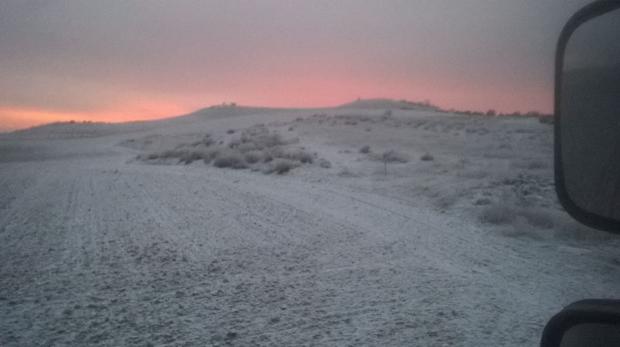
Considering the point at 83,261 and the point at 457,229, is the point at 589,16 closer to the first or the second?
the point at 83,261

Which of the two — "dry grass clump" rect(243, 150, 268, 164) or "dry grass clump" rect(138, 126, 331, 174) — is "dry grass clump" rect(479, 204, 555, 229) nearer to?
"dry grass clump" rect(138, 126, 331, 174)

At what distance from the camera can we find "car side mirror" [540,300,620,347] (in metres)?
1.22

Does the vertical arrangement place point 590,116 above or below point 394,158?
above

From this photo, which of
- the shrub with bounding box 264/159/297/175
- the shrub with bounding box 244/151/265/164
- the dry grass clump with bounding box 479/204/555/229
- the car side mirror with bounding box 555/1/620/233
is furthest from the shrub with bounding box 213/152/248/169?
the car side mirror with bounding box 555/1/620/233

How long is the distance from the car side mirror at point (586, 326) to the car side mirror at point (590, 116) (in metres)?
0.26

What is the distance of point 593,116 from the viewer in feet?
5.04

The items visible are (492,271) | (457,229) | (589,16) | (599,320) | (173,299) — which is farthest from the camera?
(457,229)

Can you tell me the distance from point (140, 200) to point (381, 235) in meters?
6.02

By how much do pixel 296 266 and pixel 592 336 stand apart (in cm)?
457

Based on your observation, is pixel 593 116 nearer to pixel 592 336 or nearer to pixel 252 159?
pixel 592 336

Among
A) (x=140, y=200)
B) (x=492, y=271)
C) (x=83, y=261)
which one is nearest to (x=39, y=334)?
(x=83, y=261)

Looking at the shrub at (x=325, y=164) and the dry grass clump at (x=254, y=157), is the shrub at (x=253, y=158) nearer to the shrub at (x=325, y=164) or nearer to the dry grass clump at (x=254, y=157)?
the dry grass clump at (x=254, y=157)

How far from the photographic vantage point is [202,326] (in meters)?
4.13

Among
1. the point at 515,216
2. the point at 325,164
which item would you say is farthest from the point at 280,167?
the point at 515,216
